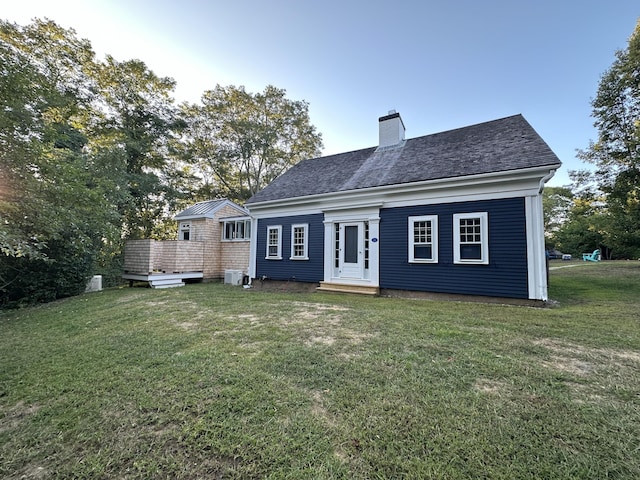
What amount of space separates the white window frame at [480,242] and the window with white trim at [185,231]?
41.8 ft

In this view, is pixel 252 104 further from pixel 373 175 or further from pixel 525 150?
pixel 525 150

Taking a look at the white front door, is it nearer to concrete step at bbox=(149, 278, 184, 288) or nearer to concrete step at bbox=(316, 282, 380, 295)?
concrete step at bbox=(316, 282, 380, 295)

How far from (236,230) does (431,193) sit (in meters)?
9.72

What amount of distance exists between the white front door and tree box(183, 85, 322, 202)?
15.8 meters

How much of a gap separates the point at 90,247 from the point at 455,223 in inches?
515

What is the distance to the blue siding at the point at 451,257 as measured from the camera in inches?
281

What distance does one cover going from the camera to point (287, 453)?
182 centimetres

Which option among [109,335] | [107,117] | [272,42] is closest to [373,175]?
[272,42]

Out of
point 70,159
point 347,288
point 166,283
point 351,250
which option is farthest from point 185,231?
point 347,288

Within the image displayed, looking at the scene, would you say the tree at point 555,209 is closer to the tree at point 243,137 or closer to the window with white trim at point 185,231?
the tree at point 243,137

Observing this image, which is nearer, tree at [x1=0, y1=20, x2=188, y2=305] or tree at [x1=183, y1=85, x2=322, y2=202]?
tree at [x1=0, y1=20, x2=188, y2=305]

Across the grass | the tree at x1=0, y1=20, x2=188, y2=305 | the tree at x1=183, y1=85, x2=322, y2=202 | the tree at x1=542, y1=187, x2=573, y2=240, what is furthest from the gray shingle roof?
the tree at x1=542, y1=187, x2=573, y2=240

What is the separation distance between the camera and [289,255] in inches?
441

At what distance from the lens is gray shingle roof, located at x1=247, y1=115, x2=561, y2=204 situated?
763 centimetres
